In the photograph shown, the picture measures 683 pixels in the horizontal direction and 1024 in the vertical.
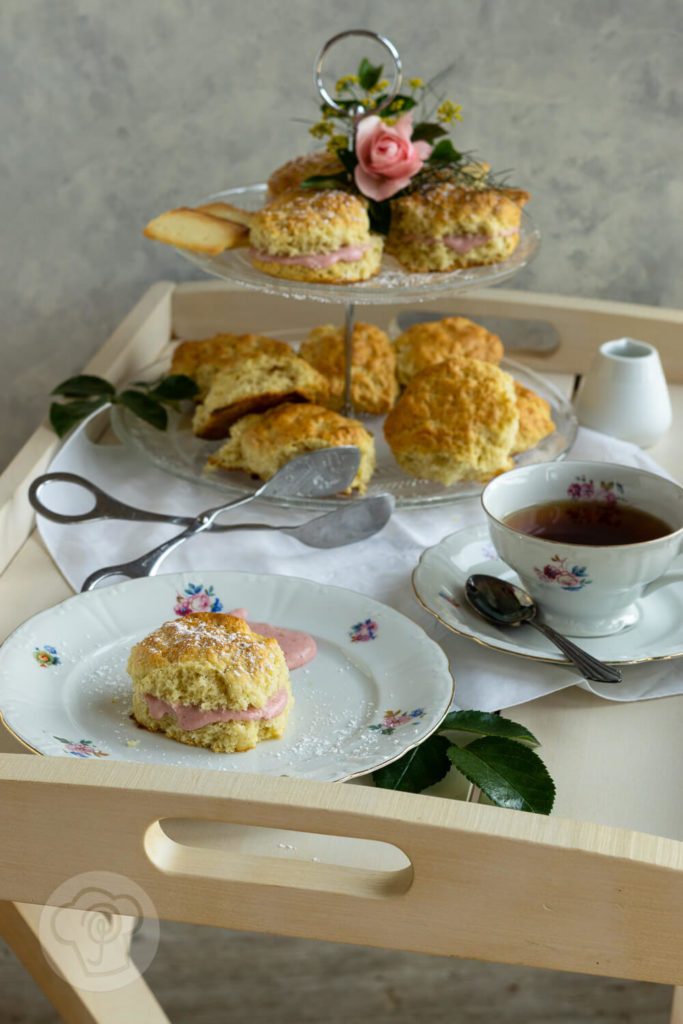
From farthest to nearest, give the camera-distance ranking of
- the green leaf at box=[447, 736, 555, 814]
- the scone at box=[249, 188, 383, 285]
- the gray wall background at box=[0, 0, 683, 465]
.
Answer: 1. the gray wall background at box=[0, 0, 683, 465]
2. the scone at box=[249, 188, 383, 285]
3. the green leaf at box=[447, 736, 555, 814]

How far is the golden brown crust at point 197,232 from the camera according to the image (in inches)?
43.5

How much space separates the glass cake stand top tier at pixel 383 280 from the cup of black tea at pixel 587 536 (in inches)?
10.3

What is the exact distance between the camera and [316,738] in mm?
675

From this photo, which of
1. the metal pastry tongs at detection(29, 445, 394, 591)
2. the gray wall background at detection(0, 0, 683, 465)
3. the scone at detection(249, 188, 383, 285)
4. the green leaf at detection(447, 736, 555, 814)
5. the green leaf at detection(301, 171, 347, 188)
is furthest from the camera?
the gray wall background at detection(0, 0, 683, 465)

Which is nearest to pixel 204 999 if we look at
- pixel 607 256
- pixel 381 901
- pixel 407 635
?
pixel 407 635

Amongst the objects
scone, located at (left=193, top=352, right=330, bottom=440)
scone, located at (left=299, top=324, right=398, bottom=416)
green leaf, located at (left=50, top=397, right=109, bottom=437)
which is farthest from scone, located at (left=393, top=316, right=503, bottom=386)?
green leaf, located at (left=50, top=397, right=109, bottom=437)

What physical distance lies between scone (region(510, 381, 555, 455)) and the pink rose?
9.9 inches

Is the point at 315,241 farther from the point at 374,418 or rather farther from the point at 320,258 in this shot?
the point at 374,418

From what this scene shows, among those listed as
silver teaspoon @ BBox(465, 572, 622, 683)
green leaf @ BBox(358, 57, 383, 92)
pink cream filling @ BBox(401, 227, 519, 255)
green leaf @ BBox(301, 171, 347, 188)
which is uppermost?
green leaf @ BBox(358, 57, 383, 92)

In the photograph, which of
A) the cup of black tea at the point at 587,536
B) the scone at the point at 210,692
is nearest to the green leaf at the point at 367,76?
the cup of black tea at the point at 587,536

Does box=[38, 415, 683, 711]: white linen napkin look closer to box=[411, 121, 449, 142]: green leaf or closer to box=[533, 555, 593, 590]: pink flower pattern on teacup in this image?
box=[533, 555, 593, 590]: pink flower pattern on teacup

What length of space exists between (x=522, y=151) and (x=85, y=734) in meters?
1.11

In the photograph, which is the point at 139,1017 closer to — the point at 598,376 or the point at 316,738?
the point at 316,738

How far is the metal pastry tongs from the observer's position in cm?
94
